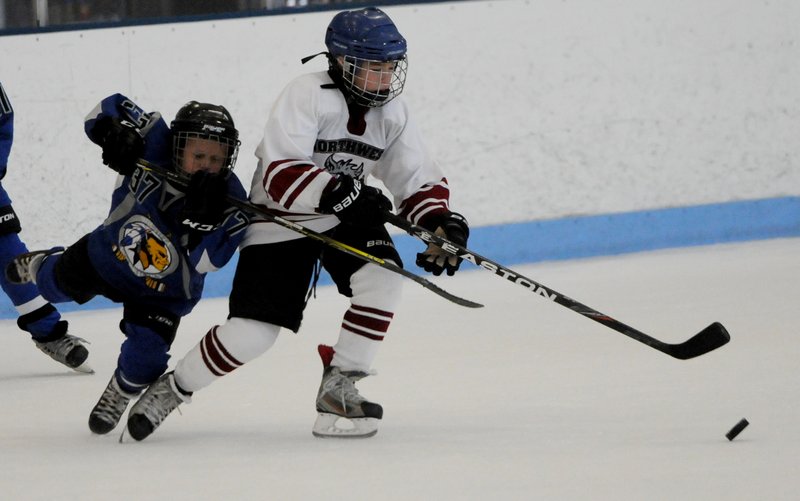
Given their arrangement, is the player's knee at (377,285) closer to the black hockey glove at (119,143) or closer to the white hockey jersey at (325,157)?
the white hockey jersey at (325,157)

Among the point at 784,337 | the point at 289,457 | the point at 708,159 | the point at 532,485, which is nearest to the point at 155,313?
the point at 289,457

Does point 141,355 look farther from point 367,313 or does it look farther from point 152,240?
point 367,313

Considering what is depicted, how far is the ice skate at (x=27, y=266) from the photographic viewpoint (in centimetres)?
309

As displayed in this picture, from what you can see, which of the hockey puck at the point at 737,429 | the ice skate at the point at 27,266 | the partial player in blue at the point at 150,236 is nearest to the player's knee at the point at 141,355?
the partial player in blue at the point at 150,236

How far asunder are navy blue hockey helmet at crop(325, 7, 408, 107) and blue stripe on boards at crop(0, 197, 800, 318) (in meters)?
2.49

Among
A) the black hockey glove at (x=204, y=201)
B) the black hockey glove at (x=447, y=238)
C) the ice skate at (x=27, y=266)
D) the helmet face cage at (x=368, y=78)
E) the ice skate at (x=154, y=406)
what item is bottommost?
the ice skate at (x=154, y=406)

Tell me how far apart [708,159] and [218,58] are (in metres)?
2.18

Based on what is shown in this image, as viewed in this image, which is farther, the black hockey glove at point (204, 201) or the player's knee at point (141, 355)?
the player's knee at point (141, 355)

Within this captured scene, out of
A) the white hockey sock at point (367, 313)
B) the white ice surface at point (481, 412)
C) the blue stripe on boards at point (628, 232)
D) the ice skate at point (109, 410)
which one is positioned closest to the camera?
the white ice surface at point (481, 412)

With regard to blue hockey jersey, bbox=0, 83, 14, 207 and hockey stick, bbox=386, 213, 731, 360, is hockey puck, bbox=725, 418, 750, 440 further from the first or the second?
blue hockey jersey, bbox=0, 83, 14, 207

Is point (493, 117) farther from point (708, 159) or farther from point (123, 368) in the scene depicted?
point (123, 368)

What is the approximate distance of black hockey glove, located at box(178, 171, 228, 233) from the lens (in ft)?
8.78

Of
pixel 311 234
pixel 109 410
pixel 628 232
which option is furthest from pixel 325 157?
pixel 628 232

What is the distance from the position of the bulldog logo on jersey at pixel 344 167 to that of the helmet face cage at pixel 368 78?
14cm
